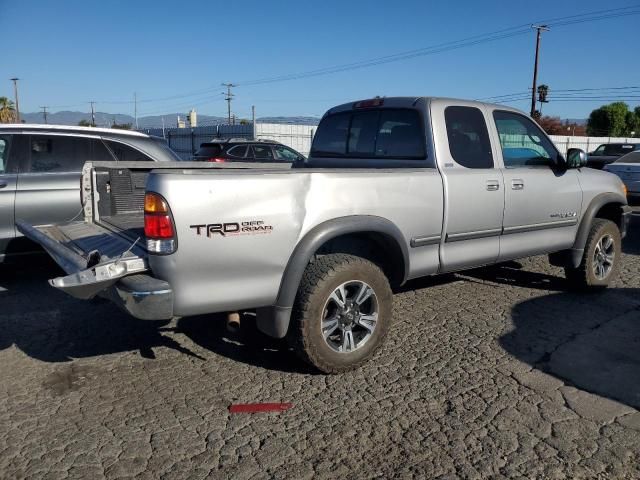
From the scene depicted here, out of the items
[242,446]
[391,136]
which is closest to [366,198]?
[391,136]

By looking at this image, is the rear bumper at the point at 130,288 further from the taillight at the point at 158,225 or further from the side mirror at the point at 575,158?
the side mirror at the point at 575,158

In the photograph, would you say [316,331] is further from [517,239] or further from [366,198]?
[517,239]

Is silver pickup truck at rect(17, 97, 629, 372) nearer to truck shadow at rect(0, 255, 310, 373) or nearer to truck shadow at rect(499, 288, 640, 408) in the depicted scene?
truck shadow at rect(499, 288, 640, 408)

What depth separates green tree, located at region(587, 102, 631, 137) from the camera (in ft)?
189

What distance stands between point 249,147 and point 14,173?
1206 cm

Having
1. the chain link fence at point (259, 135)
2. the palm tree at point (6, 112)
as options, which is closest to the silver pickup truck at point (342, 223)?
the chain link fence at point (259, 135)

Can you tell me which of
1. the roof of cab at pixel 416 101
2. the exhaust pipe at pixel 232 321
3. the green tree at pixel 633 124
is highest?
the green tree at pixel 633 124

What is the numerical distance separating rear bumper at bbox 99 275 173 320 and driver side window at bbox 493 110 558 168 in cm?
331

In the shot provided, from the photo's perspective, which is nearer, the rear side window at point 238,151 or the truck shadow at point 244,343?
the truck shadow at point 244,343

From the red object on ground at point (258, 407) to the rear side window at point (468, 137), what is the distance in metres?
2.44

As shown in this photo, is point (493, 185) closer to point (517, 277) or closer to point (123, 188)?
point (517, 277)

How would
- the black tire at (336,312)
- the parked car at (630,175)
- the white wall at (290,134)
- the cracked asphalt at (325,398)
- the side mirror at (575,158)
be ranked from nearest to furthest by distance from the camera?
the cracked asphalt at (325,398), the black tire at (336,312), the side mirror at (575,158), the parked car at (630,175), the white wall at (290,134)

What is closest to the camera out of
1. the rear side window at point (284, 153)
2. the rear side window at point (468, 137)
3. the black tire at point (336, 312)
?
the black tire at point (336, 312)

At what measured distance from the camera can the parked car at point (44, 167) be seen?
5.92 meters
